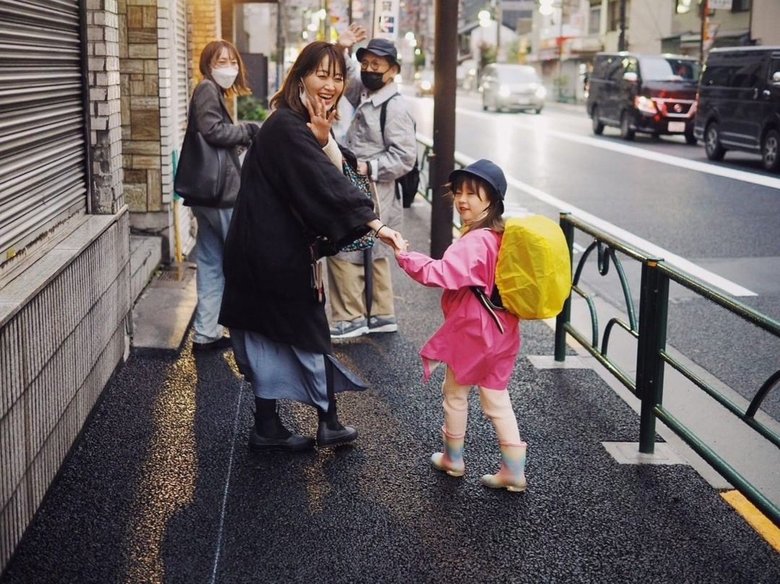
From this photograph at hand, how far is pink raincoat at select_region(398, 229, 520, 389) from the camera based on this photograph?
3.93 m

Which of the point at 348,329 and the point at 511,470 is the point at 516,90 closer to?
the point at 348,329

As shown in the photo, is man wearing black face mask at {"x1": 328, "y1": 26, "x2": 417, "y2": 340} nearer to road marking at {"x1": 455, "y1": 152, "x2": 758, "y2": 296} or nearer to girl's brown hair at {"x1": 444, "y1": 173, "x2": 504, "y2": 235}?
road marking at {"x1": 455, "y1": 152, "x2": 758, "y2": 296}

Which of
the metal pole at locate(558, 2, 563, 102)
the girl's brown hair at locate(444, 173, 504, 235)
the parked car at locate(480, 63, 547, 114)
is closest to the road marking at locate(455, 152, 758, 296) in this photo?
the girl's brown hair at locate(444, 173, 504, 235)

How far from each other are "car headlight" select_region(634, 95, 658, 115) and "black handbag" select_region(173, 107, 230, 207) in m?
20.7

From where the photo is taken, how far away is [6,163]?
3.95 metres

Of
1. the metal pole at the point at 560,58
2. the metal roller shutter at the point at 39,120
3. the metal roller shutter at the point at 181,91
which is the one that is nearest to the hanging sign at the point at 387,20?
the metal roller shutter at the point at 181,91

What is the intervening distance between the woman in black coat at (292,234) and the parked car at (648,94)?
72.7 feet

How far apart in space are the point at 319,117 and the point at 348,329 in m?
2.71

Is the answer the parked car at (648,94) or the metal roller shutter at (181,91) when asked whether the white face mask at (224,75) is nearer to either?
the metal roller shutter at (181,91)

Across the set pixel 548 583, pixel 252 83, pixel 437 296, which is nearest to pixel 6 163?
pixel 548 583

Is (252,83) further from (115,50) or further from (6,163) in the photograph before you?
(6,163)

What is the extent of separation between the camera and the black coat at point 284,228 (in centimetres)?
414

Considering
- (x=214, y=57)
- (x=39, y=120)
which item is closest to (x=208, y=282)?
(x=214, y=57)

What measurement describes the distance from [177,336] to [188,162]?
3.73 feet
